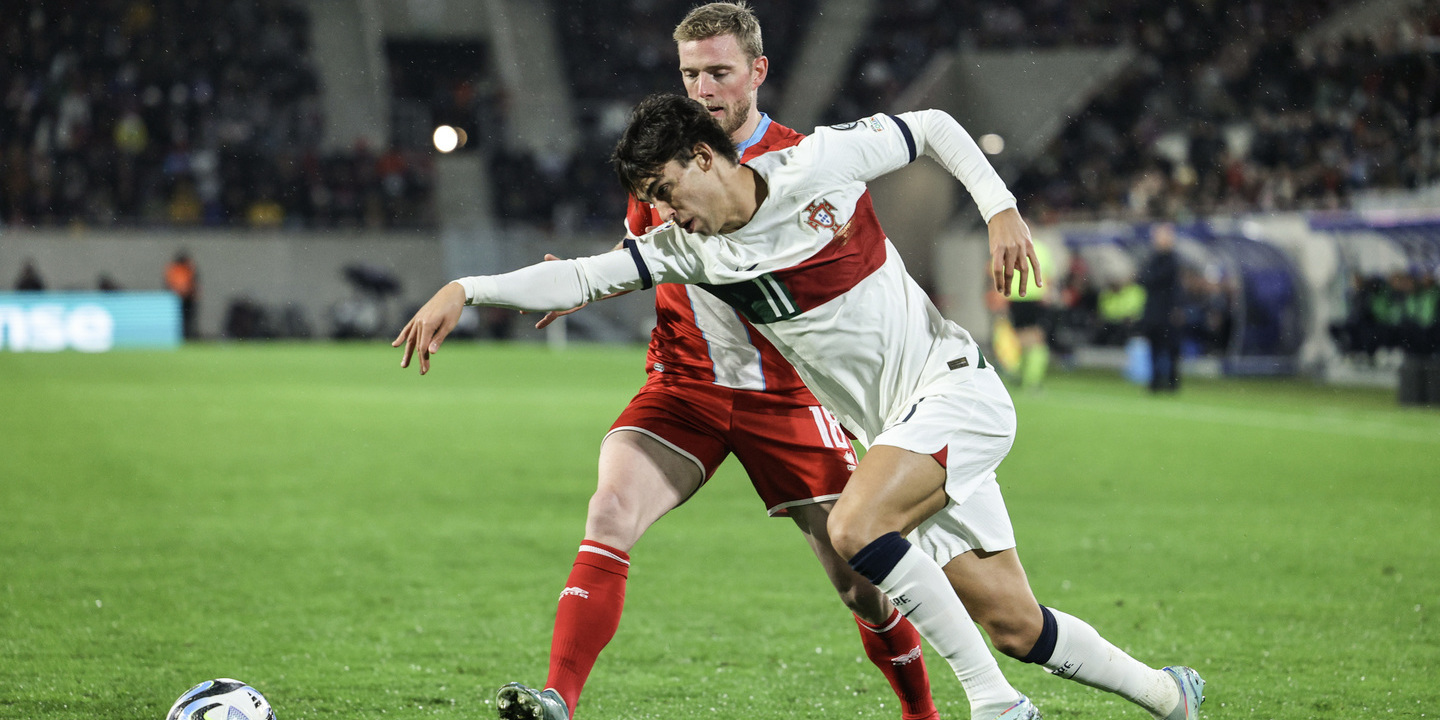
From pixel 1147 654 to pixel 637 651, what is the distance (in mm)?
1849

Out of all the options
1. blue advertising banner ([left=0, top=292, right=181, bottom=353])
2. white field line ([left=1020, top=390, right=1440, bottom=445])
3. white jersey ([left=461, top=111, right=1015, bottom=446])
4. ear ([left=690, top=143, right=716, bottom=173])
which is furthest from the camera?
blue advertising banner ([left=0, top=292, right=181, bottom=353])

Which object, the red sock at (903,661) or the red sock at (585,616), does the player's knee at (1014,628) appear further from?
the red sock at (585,616)

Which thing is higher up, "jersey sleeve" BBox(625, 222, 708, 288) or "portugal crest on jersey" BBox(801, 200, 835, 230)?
"portugal crest on jersey" BBox(801, 200, 835, 230)

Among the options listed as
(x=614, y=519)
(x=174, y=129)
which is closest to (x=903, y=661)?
(x=614, y=519)

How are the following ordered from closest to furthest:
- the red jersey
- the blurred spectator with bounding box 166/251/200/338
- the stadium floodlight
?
the red jersey
the blurred spectator with bounding box 166/251/200/338
the stadium floodlight

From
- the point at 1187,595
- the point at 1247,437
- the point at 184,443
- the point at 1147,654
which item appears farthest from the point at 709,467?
the point at 1247,437

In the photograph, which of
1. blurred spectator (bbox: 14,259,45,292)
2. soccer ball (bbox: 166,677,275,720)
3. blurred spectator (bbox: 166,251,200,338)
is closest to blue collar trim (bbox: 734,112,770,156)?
soccer ball (bbox: 166,677,275,720)

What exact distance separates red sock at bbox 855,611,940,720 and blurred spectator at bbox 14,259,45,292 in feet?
88.1

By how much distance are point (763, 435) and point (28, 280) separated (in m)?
26.8

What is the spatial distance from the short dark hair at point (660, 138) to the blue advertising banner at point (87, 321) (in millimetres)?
24221

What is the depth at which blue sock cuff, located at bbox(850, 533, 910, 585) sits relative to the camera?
324 centimetres

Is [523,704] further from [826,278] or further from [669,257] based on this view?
[826,278]

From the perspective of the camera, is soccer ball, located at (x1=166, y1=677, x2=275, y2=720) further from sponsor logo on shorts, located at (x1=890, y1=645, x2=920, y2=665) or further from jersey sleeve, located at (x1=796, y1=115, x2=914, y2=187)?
jersey sleeve, located at (x1=796, y1=115, x2=914, y2=187)

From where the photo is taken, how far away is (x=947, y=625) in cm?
325
